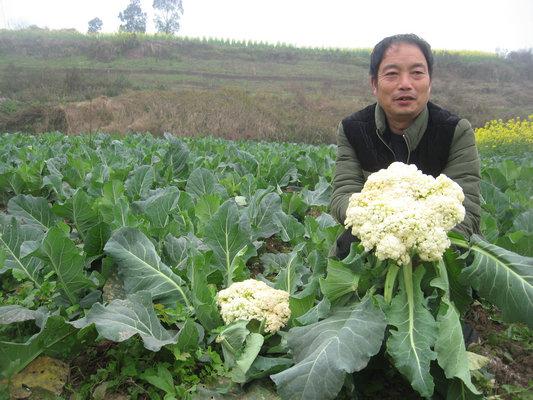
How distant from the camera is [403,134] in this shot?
2.70m

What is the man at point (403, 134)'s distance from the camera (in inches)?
99.3

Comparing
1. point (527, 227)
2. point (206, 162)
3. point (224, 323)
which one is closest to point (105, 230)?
point (224, 323)

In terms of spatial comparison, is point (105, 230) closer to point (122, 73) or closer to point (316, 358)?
point (316, 358)

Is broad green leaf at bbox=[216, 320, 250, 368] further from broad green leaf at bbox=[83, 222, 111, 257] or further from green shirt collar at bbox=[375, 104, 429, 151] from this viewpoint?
green shirt collar at bbox=[375, 104, 429, 151]

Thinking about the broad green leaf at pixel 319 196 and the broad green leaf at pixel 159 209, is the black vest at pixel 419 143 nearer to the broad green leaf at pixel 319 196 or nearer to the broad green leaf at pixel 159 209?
the broad green leaf at pixel 159 209

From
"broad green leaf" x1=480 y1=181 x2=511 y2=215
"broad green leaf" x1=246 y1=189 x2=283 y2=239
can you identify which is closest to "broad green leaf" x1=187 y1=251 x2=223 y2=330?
"broad green leaf" x1=246 y1=189 x2=283 y2=239

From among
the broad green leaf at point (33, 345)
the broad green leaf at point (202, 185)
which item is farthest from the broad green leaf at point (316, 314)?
the broad green leaf at point (202, 185)

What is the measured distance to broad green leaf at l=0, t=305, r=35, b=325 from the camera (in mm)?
1939

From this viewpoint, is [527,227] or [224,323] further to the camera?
[527,227]

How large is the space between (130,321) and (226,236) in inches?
32.5

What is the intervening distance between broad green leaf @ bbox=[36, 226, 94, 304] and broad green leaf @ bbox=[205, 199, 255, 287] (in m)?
0.67

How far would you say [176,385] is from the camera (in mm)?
1877

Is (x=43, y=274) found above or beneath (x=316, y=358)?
beneath

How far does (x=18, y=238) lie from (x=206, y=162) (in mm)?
3750
